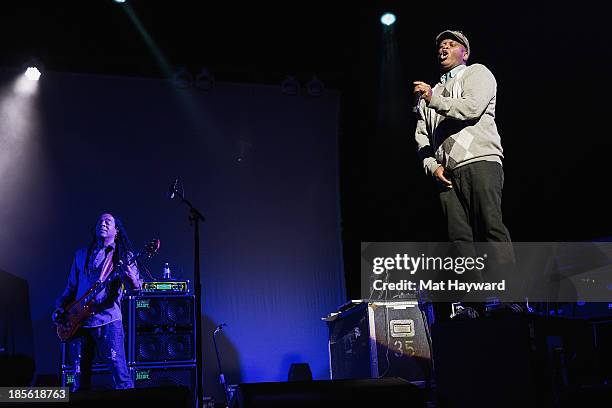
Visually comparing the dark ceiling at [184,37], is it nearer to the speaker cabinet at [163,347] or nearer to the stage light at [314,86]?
the stage light at [314,86]

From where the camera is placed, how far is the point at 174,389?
1.98 m

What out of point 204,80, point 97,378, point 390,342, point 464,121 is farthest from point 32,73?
point 464,121

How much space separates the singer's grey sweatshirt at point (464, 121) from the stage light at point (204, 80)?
4994 millimetres

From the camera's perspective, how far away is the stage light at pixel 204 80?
770 centimetres

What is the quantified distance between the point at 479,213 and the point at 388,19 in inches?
167

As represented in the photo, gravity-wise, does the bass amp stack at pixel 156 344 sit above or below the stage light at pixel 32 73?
below

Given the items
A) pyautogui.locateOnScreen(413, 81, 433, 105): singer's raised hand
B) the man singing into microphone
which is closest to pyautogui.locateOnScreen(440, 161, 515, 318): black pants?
the man singing into microphone

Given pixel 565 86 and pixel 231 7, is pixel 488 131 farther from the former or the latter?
pixel 231 7


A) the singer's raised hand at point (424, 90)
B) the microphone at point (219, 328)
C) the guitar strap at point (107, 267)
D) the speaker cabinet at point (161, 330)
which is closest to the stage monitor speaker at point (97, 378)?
the speaker cabinet at point (161, 330)

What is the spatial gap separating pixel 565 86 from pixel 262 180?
3677 mm

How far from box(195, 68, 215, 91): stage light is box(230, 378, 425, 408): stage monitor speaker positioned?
6.11 meters

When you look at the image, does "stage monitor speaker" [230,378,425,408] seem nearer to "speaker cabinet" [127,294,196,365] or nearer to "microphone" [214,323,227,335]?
"speaker cabinet" [127,294,196,365]

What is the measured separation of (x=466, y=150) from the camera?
2961mm

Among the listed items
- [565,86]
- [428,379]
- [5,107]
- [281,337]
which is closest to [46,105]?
[5,107]
